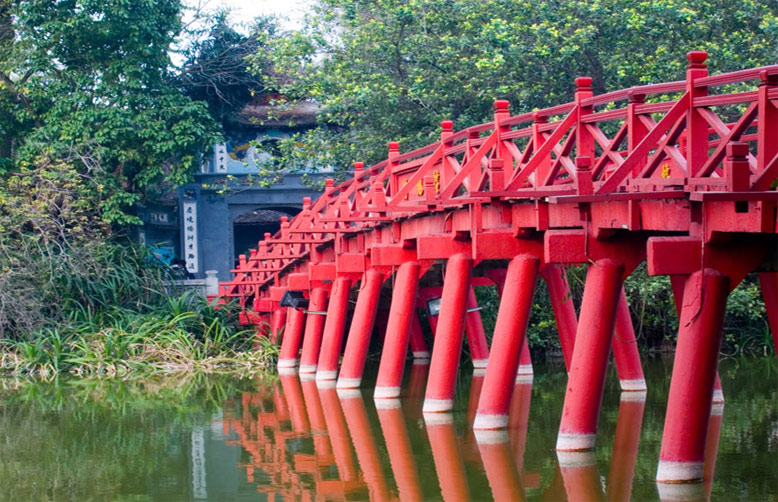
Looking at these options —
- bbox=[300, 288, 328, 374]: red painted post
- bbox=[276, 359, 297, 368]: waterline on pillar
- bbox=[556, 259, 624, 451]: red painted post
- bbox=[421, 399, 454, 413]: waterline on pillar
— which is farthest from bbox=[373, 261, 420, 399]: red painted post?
bbox=[276, 359, 297, 368]: waterline on pillar

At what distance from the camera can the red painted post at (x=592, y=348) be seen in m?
10.7

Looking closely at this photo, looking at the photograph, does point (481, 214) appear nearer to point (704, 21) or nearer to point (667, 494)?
point (667, 494)

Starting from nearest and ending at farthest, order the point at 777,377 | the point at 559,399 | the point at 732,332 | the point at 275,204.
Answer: the point at 559,399 → the point at 777,377 → the point at 732,332 → the point at 275,204

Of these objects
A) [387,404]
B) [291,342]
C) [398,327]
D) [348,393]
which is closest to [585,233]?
[398,327]

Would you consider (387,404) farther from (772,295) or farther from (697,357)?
(697,357)

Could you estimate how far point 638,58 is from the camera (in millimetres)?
22453

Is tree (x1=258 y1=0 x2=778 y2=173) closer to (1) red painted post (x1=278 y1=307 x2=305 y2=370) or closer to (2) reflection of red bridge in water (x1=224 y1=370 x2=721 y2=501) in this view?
(1) red painted post (x1=278 y1=307 x2=305 y2=370)

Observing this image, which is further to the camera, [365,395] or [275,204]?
[275,204]

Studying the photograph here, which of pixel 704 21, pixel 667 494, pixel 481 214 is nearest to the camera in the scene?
pixel 667 494

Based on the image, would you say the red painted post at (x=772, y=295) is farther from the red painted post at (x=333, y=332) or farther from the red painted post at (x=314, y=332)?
the red painted post at (x=314, y=332)

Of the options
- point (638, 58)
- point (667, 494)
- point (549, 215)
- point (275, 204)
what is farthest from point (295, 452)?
point (275, 204)

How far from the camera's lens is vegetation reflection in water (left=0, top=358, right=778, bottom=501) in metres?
10.7

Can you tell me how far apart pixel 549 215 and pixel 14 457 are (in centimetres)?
630

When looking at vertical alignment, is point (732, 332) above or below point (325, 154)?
below
